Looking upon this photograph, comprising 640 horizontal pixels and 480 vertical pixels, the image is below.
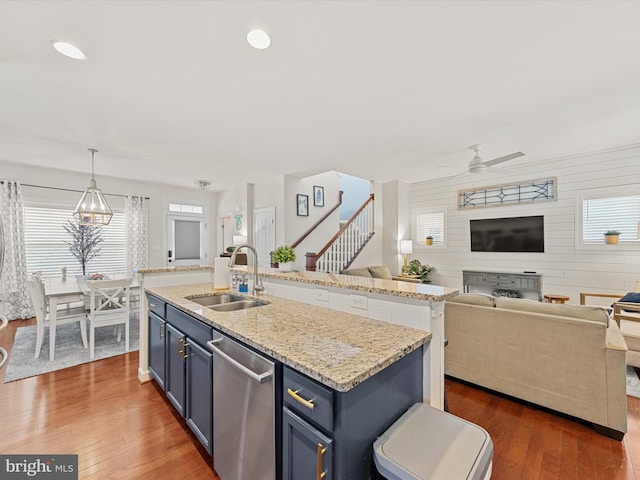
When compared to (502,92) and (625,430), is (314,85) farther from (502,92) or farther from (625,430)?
(625,430)

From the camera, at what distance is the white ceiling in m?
1.74

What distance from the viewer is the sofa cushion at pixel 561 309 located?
2.18m

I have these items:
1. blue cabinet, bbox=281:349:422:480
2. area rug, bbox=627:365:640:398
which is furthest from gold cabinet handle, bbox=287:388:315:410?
area rug, bbox=627:365:640:398

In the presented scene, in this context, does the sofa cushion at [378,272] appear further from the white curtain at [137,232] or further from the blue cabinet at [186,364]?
the white curtain at [137,232]

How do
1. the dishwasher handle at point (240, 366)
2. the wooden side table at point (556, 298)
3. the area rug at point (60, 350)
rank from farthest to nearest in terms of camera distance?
the wooden side table at point (556, 298) < the area rug at point (60, 350) < the dishwasher handle at point (240, 366)

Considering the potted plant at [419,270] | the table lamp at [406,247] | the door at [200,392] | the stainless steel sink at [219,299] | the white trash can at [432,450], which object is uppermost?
the table lamp at [406,247]

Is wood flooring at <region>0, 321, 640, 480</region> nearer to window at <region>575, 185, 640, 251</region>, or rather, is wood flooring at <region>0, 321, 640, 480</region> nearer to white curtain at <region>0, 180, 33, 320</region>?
window at <region>575, 185, 640, 251</region>

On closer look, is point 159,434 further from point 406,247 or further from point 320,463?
point 406,247

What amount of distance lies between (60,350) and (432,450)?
14.9ft

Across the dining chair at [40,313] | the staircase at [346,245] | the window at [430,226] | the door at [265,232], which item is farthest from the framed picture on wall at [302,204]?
the dining chair at [40,313]

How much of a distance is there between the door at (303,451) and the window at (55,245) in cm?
639

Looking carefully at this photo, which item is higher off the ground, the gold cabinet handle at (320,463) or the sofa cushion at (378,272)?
the sofa cushion at (378,272)

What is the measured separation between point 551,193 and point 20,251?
9099 mm

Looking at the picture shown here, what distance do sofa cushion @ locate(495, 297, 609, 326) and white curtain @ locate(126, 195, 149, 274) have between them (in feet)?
21.5
